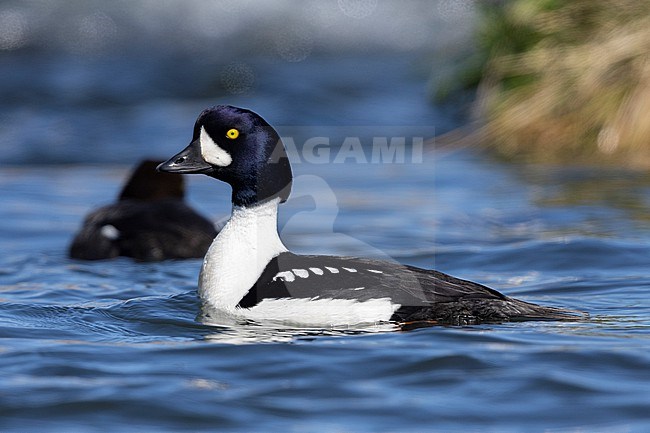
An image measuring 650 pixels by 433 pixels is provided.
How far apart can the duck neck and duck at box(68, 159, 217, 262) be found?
204 centimetres

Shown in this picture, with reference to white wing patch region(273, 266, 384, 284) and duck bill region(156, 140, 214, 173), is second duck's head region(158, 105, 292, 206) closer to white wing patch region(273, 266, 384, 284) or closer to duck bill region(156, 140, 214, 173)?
duck bill region(156, 140, 214, 173)

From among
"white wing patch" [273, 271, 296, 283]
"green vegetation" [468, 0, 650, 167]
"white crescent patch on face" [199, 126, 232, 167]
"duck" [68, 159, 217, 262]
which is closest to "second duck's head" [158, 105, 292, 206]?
"white crescent patch on face" [199, 126, 232, 167]

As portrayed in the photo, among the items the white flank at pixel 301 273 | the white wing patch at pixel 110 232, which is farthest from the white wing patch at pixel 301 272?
the white wing patch at pixel 110 232

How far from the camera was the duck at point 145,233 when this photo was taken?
28.4ft

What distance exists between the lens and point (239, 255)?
21.2 ft

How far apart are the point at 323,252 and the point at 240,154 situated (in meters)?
2.76

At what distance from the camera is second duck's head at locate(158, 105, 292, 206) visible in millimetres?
6609

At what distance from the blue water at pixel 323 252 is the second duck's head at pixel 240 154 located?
0.80 metres

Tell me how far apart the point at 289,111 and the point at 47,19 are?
6813mm

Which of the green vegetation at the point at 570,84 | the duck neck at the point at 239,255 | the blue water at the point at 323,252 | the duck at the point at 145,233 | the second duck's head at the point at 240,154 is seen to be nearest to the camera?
the blue water at the point at 323,252

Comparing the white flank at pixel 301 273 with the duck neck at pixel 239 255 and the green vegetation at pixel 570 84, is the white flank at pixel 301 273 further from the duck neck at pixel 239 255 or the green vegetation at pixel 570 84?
the green vegetation at pixel 570 84

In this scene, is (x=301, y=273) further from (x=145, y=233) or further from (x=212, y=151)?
(x=145, y=233)

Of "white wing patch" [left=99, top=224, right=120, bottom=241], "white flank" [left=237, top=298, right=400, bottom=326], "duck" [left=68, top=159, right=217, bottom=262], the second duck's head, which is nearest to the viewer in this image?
"white flank" [left=237, top=298, right=400, bottom=326]

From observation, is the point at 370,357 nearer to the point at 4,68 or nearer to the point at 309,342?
the point at 309,342
